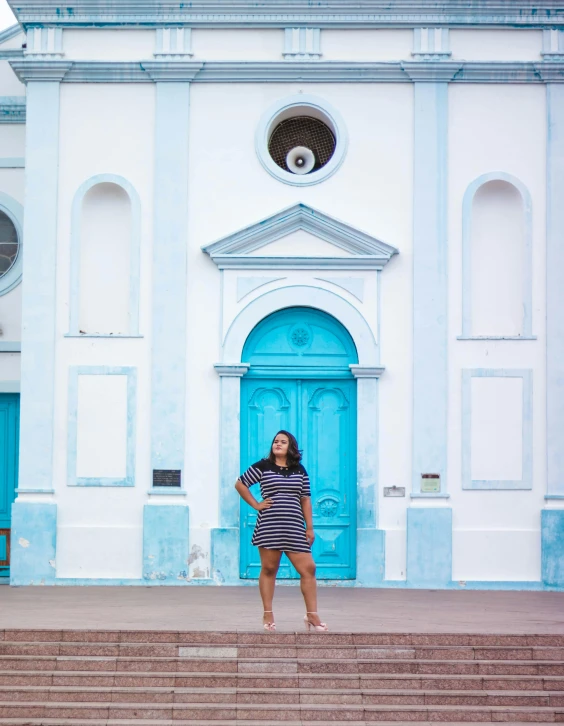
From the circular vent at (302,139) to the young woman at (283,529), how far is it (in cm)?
479

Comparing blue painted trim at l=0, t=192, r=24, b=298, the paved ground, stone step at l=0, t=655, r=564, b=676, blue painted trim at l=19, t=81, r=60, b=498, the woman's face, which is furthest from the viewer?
blue painted trim at l=0, t=192, r=24, b=298

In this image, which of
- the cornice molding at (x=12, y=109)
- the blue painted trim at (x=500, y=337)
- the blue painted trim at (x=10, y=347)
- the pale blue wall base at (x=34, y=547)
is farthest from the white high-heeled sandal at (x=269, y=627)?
the cornice molding at (x=12, y=109)

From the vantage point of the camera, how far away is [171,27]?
1300 cm

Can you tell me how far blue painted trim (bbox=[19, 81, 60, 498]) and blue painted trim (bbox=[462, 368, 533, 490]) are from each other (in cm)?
466

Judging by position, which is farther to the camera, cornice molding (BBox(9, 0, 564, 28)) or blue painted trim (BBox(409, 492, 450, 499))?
cornice molding (BBox(9, 0, 564, 28))

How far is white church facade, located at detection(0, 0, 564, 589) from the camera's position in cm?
1262

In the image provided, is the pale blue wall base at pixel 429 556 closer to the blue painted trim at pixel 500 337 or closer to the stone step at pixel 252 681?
the blue painted trim at pixel 500 337

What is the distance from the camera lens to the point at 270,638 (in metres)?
9.23

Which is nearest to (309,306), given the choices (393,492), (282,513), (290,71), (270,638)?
(393,492)

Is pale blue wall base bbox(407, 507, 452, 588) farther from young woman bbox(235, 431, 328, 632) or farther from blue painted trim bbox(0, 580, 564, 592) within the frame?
young woman bbox(235, 431, 328, 632)

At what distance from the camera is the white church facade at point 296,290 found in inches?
497

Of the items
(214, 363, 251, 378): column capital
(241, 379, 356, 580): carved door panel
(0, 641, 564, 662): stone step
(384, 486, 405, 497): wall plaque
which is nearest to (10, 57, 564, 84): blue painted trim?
(214, 363, 251, 378): column capital

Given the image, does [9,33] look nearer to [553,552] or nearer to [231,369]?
[231,369]

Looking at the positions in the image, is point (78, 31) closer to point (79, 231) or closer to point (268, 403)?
point (79, 231)
